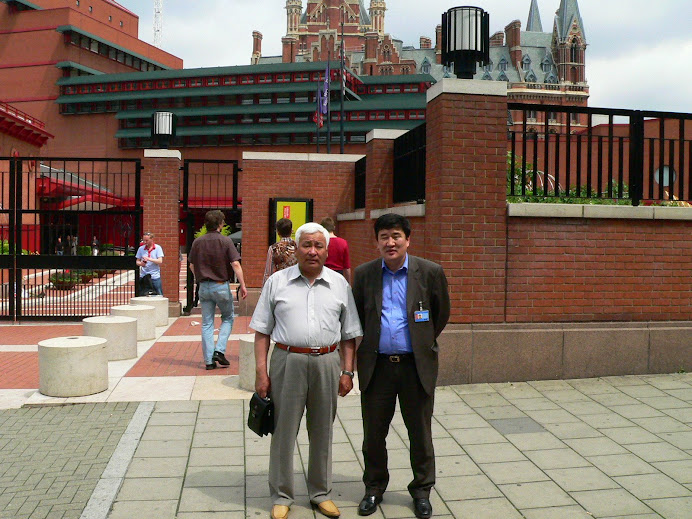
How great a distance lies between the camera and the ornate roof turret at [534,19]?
11212 centimetres

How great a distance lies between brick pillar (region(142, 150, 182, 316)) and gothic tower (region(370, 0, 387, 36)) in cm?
10102

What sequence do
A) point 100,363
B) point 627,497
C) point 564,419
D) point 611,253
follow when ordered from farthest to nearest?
point 611,253, point 100,363, point 564,419, point 627,497

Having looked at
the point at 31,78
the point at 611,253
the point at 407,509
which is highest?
the point at 31,78

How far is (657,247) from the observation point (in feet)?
26.8

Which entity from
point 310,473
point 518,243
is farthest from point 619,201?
point 310,473

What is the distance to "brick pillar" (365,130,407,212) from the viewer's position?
12.0 meters

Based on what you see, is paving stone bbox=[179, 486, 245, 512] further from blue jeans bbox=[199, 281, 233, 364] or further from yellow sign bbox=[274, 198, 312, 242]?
yellow sign bbox=[274, 198, 312, 242]

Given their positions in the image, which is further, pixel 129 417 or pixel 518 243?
pixel 518 243

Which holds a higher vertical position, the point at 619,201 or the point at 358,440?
the point at 619,201

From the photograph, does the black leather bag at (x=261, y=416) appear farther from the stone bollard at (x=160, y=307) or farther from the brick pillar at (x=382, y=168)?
the stone bollard at (x=160, y=307)

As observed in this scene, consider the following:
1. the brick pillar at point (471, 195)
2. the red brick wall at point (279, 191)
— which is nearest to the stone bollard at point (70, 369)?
the brick pillar at point (471, 195)

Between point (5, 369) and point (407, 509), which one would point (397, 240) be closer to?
point (407, 509)

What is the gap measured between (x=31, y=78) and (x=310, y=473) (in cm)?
7223

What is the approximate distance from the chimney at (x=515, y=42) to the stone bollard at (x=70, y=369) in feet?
326
